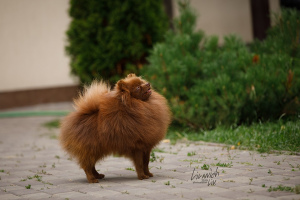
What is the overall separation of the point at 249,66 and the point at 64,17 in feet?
25.0

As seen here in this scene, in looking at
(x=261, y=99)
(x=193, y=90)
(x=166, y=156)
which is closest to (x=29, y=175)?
(x=166, y=156)

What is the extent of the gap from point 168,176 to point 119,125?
0.77 m

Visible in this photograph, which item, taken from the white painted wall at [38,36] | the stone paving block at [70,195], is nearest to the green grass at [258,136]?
the stone paving block at [70,195]

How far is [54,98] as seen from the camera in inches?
556

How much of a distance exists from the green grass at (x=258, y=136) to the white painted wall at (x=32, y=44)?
7.07 metres

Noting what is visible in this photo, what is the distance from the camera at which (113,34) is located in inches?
384

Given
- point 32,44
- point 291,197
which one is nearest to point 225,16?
point 32,44

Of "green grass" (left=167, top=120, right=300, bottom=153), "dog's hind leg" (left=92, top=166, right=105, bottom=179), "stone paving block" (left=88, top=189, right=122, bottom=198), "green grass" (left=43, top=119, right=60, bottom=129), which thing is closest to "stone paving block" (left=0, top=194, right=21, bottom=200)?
"stone paving block" (left=88, top=189, right=122, bottom=198)

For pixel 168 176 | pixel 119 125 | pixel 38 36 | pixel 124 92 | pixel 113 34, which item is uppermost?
pixel 38 36

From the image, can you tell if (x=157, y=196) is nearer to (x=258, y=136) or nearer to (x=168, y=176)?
(x=168, y=176)

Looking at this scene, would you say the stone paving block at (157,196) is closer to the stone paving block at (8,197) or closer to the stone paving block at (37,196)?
the stone paving block at (37,196)

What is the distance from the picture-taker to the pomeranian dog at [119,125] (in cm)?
477

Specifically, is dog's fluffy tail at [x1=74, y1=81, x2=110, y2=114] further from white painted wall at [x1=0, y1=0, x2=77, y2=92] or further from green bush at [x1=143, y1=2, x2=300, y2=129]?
white painted wall at [x1=0, y1=0, x2=77, y2=92]

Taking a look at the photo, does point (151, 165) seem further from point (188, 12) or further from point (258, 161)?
point (188, 12)
